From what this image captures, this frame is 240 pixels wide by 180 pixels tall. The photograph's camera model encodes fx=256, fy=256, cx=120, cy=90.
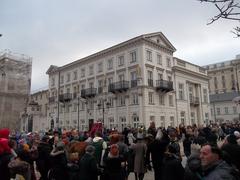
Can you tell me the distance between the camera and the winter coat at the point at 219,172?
125 inches

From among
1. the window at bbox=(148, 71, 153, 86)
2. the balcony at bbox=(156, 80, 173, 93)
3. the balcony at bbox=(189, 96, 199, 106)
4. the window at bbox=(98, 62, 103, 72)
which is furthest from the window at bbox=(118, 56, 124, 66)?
the balcony at bbox=(189, 96, 199, 106)

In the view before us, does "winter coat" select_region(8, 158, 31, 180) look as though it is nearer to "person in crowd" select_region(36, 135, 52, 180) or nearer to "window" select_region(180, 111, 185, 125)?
"person in crowd" select_region(36, 135, 52, 180)

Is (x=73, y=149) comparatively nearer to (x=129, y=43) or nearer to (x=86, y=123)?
(x=129, y=43)

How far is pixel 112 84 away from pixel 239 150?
107 ft

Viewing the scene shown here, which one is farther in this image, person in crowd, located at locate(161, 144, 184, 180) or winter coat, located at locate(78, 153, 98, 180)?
winter coat, located at locate(78, 153, 98, 180)

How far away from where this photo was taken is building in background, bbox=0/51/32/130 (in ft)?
131

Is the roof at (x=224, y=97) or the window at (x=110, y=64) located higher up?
the window at (x=110, y=64)

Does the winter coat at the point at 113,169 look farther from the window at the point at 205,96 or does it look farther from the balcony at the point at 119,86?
the window at the point at 205,96

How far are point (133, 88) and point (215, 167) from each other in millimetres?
32604

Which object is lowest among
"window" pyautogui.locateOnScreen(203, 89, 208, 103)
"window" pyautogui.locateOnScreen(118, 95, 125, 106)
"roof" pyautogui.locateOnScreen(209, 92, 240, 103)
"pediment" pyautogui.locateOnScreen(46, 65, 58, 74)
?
"window" pyautogui.locateOnScreen(118, 95, 125, 106)

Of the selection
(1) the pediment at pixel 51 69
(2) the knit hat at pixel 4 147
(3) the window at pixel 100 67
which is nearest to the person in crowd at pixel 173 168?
(2) the knit hat at pixel 4 147

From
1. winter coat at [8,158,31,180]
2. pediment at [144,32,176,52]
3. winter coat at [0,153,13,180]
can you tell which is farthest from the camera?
pediment at [144,32,176,52]

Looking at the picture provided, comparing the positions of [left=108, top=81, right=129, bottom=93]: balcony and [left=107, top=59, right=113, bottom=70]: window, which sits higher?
[left=107, top=59, right=113, bottom=70]: window

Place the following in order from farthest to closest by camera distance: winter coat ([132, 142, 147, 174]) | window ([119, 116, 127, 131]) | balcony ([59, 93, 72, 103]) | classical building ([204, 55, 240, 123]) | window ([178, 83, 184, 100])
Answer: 1. classical building ([204, 55, 240, 123])
2. balcony ([59, 93, 72, 103])
3. window ([178, 83, 184, 100])
4. window ([119, 116, 127, 131])
5. winter coat ([132, 142, 147, 174])
